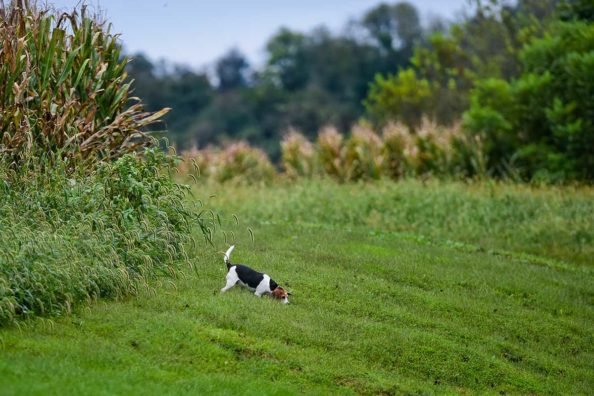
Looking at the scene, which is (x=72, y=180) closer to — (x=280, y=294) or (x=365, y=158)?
(x=280, y=294)

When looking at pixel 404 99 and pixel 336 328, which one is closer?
pixel 336 328

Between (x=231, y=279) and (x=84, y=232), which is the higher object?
(x=84, y=232)

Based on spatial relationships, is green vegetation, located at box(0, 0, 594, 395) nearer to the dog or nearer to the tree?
the dog

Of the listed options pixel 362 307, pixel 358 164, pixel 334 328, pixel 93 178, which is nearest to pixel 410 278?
pixel 362 307

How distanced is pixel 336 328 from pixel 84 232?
2.73m

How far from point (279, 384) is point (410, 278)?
4.59m

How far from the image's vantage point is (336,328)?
10.2m

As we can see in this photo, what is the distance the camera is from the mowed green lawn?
851 centimetres

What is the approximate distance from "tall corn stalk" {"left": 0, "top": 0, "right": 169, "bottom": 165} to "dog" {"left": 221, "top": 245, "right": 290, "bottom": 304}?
269 cm

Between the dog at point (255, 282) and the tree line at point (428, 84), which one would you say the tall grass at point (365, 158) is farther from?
the dog at point (255, 282)

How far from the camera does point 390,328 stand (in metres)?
10.4

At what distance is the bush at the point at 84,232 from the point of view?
9.34m

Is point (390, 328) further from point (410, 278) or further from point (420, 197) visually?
point (420, 197)

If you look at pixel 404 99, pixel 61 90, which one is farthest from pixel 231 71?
pixel 61 90
